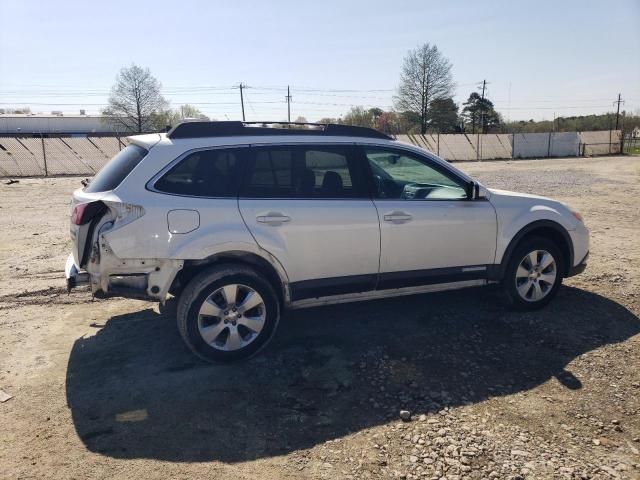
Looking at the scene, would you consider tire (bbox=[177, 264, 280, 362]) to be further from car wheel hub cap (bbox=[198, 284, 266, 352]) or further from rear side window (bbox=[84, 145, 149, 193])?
rear side window (bbox=[84, 145, 149, 193])

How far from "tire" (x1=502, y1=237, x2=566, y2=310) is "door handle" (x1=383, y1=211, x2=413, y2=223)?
1283mm

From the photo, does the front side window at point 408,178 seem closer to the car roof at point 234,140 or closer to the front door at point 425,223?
the front door at point 425,223

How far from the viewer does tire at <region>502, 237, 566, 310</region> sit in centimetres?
489

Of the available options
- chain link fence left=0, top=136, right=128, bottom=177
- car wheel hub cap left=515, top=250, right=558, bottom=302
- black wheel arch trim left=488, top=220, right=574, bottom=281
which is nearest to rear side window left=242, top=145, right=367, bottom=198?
black wheel arch trim left=488, top=220, right=574, bottom=281

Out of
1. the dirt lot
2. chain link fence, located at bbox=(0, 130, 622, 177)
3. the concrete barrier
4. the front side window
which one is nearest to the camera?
the dirt lot

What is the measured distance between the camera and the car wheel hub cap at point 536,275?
493cm

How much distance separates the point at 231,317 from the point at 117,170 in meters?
1.54

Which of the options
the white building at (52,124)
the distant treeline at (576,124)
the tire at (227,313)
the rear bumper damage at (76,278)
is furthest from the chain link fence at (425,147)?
the white building at (52,124)

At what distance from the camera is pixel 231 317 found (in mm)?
3945

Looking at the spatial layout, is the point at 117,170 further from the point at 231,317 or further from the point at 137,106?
the point at 137,106

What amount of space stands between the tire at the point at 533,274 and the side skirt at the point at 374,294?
11.7 inches

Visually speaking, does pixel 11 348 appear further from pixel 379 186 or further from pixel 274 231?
pixel 379 186

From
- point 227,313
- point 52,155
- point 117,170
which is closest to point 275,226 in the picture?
point 227,313

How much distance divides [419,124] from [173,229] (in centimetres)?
5780
